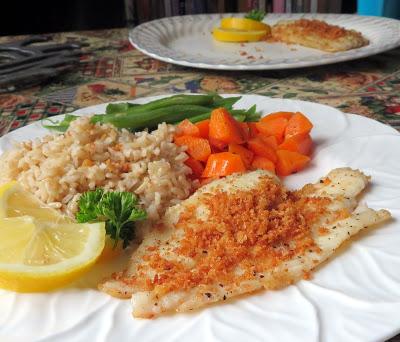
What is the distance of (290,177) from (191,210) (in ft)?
1.93

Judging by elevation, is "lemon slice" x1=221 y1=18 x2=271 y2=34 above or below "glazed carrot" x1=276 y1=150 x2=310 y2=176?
above

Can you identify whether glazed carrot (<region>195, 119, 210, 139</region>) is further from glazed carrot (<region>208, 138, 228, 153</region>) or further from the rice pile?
the rice pile

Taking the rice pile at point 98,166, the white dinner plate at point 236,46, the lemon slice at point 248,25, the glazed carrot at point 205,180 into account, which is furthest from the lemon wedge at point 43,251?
the lemon slice at point 248,25

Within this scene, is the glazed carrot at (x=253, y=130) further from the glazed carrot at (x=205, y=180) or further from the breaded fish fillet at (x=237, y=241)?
the breaded fish fillet at (x=237, y=241)

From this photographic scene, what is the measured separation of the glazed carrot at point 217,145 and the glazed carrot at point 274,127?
218 mm

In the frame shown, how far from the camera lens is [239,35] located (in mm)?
3707

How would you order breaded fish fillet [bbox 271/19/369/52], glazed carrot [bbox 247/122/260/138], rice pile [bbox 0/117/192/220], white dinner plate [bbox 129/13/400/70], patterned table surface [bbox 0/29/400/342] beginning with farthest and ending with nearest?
breaded fish fillet [bbox 271/19/369/52] → white dinner plate [bbox 129/13/400/70] → patterned table surface [bbox 0/29/400/342] → glazed carrot [bbox 247/122/260/138] → rice pile [bbox 0/117/192/220]

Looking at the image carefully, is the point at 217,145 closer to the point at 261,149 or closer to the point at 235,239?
the point at 261,149

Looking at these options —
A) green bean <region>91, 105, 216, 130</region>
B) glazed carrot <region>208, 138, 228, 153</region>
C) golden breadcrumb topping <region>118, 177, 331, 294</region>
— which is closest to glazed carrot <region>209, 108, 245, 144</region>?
glazed carrot <region>208, 138, 228, 153</region>

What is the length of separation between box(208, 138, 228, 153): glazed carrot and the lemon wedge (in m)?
0.78

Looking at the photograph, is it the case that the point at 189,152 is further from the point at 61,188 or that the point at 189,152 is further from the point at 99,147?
the point at 61,188

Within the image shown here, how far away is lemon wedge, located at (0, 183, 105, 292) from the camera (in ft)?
4.23

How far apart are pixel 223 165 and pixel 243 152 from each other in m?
0.14

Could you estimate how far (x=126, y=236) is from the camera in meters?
1.57
